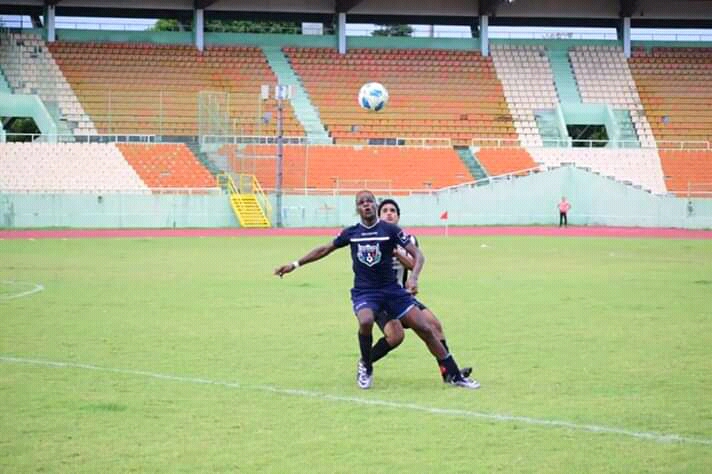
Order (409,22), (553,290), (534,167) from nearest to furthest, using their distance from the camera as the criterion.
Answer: (553,290)
(534,167)
(409,22)

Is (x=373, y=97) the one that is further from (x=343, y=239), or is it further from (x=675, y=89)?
(x=343, y=239)

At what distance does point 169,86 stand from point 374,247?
4490 cm

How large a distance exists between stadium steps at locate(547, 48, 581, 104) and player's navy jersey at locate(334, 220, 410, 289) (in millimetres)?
48251

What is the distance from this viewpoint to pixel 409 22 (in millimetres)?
62250

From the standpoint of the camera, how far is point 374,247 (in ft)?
38.9

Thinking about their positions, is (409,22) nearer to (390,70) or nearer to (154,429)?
(390,70)

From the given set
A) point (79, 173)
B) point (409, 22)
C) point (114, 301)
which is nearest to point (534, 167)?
point (409, 22)

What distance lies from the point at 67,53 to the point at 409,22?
53.7 feet

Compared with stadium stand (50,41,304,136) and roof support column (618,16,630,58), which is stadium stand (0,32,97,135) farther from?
roof support column (618,16,630,58)

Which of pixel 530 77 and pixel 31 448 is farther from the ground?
pixel 530 77

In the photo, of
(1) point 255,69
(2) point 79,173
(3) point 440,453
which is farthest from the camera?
(1) point 255,69

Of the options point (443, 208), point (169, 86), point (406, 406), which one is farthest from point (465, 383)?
point (169, 86)

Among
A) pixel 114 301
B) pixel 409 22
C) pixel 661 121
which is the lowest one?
pixel 114 301

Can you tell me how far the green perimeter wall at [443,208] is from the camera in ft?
149
